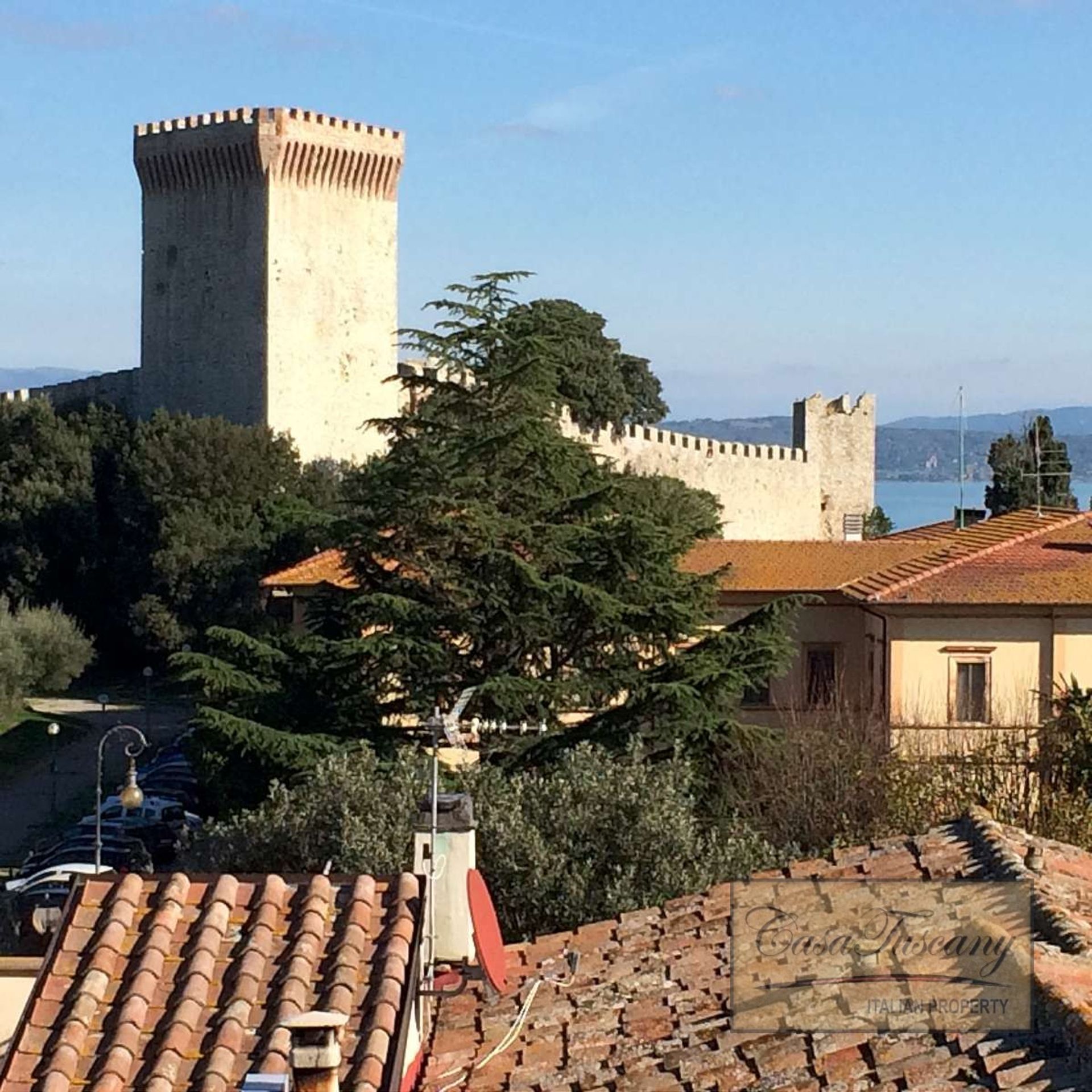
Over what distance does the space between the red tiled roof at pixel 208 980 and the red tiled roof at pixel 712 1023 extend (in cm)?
90

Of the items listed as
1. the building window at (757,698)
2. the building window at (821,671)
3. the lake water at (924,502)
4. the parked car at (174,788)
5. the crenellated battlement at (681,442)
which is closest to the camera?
the building window at (757,698)

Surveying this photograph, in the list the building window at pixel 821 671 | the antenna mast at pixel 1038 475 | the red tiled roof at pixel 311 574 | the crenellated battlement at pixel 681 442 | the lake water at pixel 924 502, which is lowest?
the building window at pixel 821 671

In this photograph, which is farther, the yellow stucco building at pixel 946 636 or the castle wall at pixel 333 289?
the castle wall at pixel 333 289

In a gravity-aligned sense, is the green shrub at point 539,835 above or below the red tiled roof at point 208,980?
below

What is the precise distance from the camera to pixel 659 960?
30.9ft

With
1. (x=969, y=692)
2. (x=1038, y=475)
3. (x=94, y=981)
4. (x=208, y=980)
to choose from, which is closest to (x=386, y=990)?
(x=208, y=980)

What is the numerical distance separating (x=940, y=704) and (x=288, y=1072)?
15.8 m

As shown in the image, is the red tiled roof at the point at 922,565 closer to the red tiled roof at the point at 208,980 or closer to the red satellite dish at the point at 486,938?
the red satellite dish at the point at 486,938

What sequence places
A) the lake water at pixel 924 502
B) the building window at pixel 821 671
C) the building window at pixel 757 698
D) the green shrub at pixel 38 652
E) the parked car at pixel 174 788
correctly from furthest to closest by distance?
the lake water at pixel 924 502, the green shrub at pixel 38 652, the parked car at pixel 174 788, the building window at pixel 821 671, the building window at pixel 757 698

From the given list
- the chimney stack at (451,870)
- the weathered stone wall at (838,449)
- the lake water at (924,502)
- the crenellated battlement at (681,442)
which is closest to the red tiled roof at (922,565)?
the chimney stack at (451,870)

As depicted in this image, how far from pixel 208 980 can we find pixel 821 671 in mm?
17209

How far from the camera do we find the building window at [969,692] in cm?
2138

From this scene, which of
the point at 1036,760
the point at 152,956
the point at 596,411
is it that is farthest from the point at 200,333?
the point at 152,956

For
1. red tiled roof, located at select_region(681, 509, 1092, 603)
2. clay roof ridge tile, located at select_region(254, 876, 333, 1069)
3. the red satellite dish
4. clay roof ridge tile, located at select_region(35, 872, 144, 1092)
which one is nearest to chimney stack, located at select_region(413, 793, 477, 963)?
the red satellite dish
